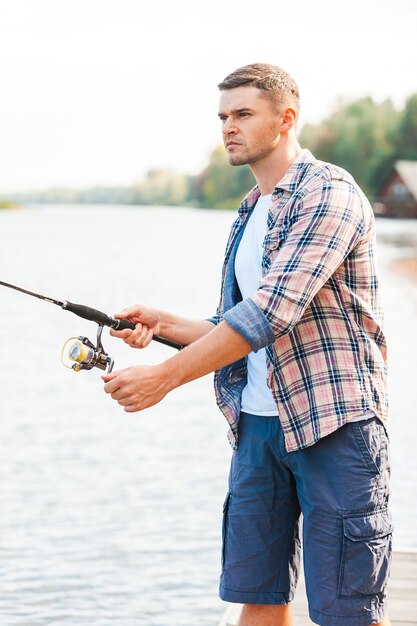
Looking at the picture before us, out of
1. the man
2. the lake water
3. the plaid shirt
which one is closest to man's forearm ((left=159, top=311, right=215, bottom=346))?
the man

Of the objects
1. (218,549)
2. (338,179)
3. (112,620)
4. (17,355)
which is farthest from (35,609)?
(17,355)

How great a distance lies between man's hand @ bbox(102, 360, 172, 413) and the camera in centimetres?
236

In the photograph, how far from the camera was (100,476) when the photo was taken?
7230 millimetres

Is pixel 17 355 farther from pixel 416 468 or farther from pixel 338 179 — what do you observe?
pixel 338 179

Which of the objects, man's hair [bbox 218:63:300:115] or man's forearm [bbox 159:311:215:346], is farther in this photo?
man's forearm [bbox 159:311:215:346]

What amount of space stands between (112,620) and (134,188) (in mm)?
100972

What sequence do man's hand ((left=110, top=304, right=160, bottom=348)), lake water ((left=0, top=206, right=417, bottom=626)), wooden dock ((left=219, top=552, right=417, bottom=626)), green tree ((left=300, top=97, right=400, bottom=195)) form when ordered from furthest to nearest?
green tree ((left=300, top=97, right=400, bottom=195)) < lake water ((left=0, top=206, right=417, bottom=626)) < wooden dock ((left=219, top=552, right=417, bottom=626)) < man's hand ((left=110, top=304, right=160, bottom=348))

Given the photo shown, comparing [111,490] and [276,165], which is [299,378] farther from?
[111,490]

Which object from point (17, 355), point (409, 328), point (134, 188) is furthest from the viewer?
point (134, 188)

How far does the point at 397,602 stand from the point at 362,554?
1.58 metres

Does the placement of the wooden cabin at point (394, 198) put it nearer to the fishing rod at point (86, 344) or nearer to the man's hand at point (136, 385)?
the fishing rod at point (86, 344)

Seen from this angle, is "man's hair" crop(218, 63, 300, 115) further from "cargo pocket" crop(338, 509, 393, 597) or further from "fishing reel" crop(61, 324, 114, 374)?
"cargo pocket" crop(338, 509, 393, 597)

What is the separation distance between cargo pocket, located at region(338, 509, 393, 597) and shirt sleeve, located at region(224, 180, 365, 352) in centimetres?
45

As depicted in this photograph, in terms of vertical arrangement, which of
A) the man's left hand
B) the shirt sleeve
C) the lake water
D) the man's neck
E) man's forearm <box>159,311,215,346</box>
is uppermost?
the man's neck
